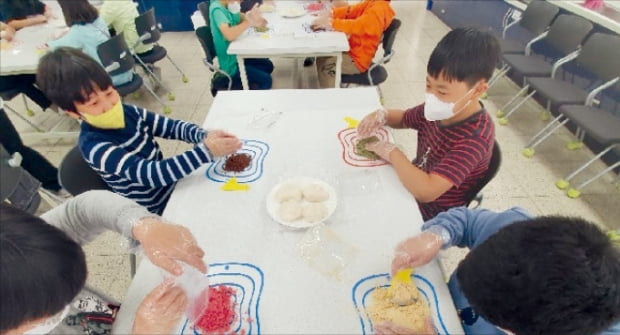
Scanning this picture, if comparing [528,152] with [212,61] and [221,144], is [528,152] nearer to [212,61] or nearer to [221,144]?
[221,144]

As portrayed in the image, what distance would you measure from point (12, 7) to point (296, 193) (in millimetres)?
3971

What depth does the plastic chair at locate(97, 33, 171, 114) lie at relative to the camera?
255 cm

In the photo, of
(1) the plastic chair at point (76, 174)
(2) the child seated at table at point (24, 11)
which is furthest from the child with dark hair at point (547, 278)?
(2) the child seated at table at point (24, 11)

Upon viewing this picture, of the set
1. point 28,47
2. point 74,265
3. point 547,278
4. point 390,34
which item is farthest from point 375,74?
point 28,47

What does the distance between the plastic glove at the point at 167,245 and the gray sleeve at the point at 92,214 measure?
2.3 inches

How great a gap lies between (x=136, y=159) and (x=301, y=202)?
0.67 meters

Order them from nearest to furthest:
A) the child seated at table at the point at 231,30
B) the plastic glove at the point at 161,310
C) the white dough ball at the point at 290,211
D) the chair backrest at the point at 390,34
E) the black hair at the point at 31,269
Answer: the black hair at the point at 31,269
the plastic glove at the point at 161,310
the white dough ball at the point at 290,211
the child seated at table at the point at 231,30
the chair backrest at the point at 390,34

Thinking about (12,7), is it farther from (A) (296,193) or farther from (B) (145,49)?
(A) (296,193)

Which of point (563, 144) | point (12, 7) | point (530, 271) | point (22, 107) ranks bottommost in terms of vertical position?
point (22, 107)

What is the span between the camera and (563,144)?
111 inches

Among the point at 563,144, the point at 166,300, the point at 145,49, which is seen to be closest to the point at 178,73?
the point at 145,49

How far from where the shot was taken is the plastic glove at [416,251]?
939 millimetres

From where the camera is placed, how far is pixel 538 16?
3170mm

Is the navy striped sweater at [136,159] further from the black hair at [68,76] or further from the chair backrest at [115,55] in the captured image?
the chair backrest at [115,55]
